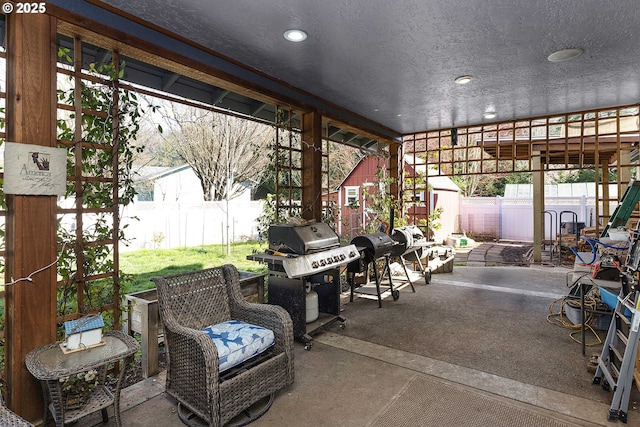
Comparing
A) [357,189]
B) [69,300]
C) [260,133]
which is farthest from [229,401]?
[357,189]

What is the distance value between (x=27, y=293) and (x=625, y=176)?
10654 mm

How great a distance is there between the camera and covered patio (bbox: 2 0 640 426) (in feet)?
7.20

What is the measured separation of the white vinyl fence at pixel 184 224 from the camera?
347 inches

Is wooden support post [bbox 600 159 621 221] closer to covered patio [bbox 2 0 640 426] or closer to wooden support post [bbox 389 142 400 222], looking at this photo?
covered patio [bbox 2 0 640 426]

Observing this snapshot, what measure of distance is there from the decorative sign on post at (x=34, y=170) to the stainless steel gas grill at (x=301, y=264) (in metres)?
1.81

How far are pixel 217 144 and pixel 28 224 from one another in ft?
29.1

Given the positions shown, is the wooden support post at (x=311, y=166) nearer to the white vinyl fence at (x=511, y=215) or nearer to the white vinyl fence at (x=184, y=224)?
the white vinyl fence at (x=184, y=224)

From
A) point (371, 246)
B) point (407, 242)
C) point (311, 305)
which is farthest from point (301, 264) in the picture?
point (407, 242)

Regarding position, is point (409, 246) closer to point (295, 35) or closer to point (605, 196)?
point (295, 35)

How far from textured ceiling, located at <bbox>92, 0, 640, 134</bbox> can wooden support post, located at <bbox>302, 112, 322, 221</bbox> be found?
0.45 meters

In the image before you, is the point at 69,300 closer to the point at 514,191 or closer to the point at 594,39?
the point at 594,39

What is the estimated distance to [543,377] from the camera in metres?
2.79

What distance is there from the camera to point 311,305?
377 centimetres

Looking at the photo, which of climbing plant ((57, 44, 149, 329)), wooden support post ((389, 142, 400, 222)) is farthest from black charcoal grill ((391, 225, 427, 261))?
climbing plant ((57, 44, 149, 329))
